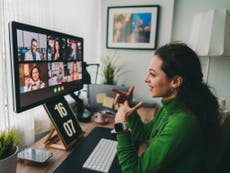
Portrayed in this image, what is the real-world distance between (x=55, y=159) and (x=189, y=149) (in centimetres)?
67

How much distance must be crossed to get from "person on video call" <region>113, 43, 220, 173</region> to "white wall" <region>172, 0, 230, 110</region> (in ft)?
4.30

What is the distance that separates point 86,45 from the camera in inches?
83.3

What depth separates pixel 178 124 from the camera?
28.5 inches

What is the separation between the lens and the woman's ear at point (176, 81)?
31.9 inches

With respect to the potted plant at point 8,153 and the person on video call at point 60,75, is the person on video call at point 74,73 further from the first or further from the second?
the potted plant at point 8,153

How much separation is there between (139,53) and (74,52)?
3.26 ft

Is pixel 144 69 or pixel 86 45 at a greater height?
pixel 86 45

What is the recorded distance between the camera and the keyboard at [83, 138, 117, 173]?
909mm

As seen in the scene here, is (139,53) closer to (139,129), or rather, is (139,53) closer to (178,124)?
(139,129)

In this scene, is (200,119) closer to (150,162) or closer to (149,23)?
(150,162)

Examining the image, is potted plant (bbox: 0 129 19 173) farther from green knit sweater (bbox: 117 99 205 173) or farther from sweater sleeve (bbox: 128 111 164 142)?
sweater sleeve (bbox: 128 111 164 142)

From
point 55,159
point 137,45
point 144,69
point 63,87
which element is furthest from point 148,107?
point 55,159

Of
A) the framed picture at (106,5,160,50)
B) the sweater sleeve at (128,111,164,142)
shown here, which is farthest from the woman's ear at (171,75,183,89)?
the framed picture at (106,5,160,50)

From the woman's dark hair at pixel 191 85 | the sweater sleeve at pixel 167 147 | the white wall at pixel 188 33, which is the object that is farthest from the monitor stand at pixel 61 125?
the white wall at pixel 188 33
